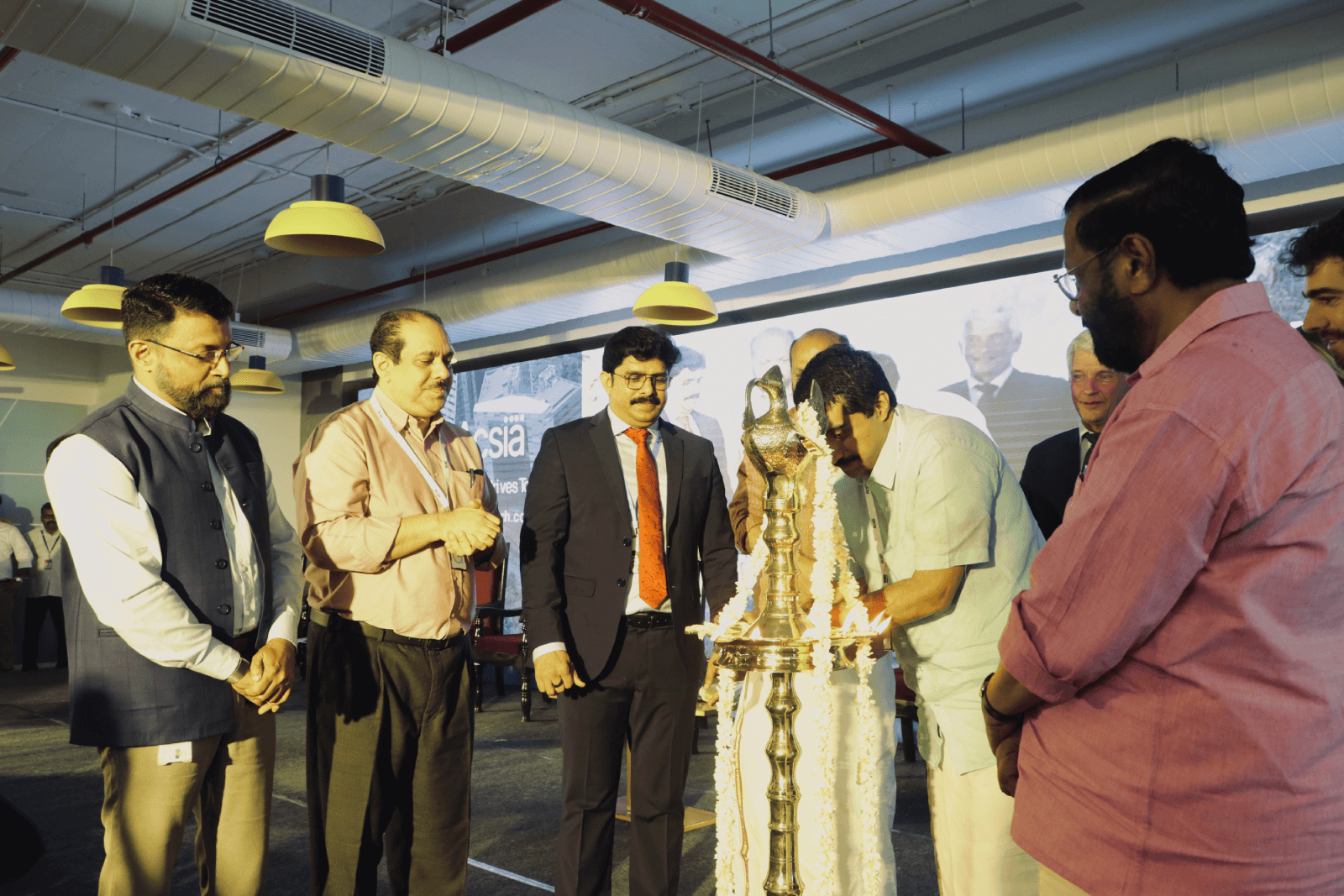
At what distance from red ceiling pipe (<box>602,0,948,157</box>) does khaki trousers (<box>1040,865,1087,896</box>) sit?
3.87 m

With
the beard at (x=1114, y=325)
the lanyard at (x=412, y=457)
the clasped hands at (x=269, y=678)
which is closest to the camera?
the beard at (x=1114, y=325)

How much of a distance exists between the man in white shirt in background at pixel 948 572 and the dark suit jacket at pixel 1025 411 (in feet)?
14.7

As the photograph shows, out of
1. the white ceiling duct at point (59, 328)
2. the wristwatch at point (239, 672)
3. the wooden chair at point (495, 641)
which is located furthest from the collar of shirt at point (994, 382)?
the white ceiling duct at point (59, 328)

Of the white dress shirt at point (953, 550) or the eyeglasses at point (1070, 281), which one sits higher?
the eyeglasses at point (1070, 281)

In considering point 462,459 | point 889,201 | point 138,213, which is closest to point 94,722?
point 462,459

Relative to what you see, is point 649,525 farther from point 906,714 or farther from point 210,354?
point 906,714

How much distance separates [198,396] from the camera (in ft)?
6.79

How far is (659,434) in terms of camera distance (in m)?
2.86

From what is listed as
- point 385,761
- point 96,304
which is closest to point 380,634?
point 385,761

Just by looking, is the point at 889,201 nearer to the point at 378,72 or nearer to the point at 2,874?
the point at 378,72

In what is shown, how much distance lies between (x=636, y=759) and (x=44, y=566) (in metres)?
10.9

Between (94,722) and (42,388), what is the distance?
12.7 metres

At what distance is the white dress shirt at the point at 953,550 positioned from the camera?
5.87 feet

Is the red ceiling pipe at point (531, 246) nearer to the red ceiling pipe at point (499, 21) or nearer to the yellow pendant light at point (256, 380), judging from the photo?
the yellow pendant light at point (256, 380)
